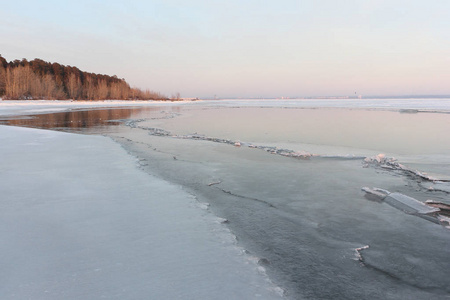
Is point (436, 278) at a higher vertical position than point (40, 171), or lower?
lower

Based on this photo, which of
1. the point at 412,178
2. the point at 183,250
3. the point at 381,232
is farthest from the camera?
the point at 412,178

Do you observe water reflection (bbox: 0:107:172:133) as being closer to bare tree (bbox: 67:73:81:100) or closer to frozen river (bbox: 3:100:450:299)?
frozen river (bbox: 3:100:450:299)

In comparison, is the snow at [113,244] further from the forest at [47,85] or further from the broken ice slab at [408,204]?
the forest at [47,85]

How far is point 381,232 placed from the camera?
4031 mm

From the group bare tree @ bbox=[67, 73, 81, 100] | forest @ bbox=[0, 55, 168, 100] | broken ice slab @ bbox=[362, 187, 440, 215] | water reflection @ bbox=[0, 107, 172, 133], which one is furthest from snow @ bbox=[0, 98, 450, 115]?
broken ice slab @ bbox=[362, 187, 440, 215]

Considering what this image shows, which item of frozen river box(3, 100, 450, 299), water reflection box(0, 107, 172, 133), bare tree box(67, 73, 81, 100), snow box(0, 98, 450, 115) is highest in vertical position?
bare tree box(67, 73, 81, 100)

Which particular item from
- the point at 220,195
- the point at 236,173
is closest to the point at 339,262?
the point at 220,195

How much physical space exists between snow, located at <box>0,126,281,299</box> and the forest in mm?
71626

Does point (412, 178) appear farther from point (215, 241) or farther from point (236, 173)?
point (215, 241)

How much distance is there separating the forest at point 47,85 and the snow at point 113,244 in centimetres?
7163

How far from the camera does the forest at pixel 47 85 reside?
63.3 meters

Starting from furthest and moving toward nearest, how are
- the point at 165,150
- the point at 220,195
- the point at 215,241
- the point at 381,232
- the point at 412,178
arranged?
the point at 165,150 < the point at 412,178 < the point at 220,195 < the point at 381,232 < the point at 215,241

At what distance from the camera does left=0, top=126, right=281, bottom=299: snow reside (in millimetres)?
2461

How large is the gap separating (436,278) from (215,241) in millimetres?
2350
